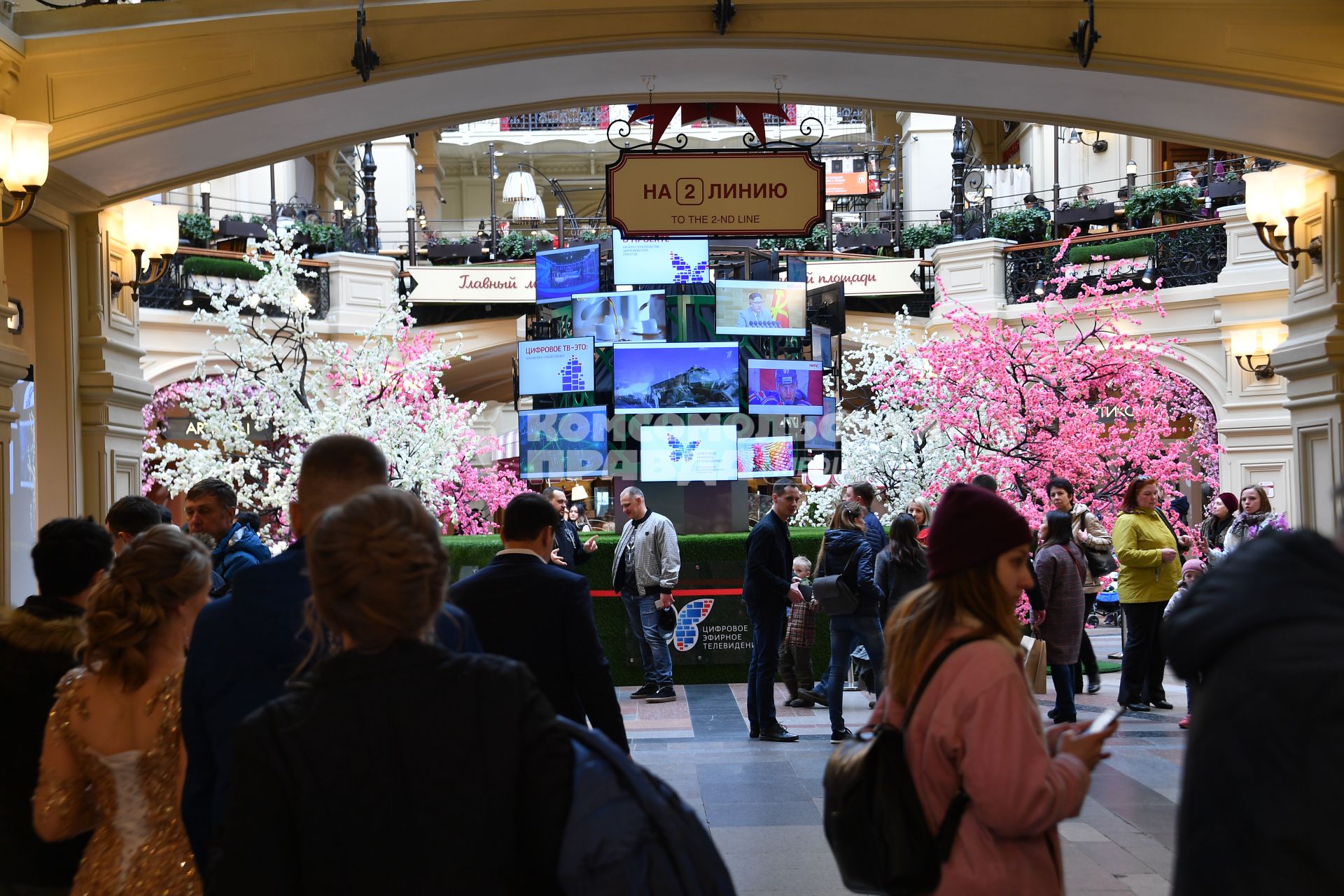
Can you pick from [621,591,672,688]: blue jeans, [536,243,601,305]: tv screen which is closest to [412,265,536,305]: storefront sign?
[536,243,601,305]: tv screen

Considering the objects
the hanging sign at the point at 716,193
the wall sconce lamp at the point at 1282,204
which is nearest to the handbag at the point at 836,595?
the hanging sign at the point at 716,193

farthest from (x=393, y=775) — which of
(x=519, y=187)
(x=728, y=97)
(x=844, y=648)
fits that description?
(x=519, y=187)

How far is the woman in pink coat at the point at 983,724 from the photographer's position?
7.50 feet

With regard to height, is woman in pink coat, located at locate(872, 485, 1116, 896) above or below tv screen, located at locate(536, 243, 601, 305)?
below

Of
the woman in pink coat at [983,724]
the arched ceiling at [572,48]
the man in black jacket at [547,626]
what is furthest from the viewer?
the arched ceiling at [572,48]

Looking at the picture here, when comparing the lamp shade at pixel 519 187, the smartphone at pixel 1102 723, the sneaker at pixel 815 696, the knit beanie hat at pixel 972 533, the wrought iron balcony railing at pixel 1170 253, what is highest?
the lamp shade at pixel 519 187

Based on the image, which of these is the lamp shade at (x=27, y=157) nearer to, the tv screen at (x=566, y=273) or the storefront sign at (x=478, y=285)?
the tv screen at (x=566, y=273)

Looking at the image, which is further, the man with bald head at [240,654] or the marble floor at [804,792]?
the marble floor at [804,792]

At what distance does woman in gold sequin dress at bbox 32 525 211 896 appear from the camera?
104 inches

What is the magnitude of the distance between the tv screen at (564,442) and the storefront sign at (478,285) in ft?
31.2

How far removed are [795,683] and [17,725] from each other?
7447mm

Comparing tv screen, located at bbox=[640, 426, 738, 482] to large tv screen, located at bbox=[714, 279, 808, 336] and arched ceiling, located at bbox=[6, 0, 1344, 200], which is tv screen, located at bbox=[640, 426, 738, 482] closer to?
large tv screen, located at bbox=[714, 279, 808, 336]

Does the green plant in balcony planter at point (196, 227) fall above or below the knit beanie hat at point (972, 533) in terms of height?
above

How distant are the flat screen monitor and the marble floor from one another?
4.73 meters
